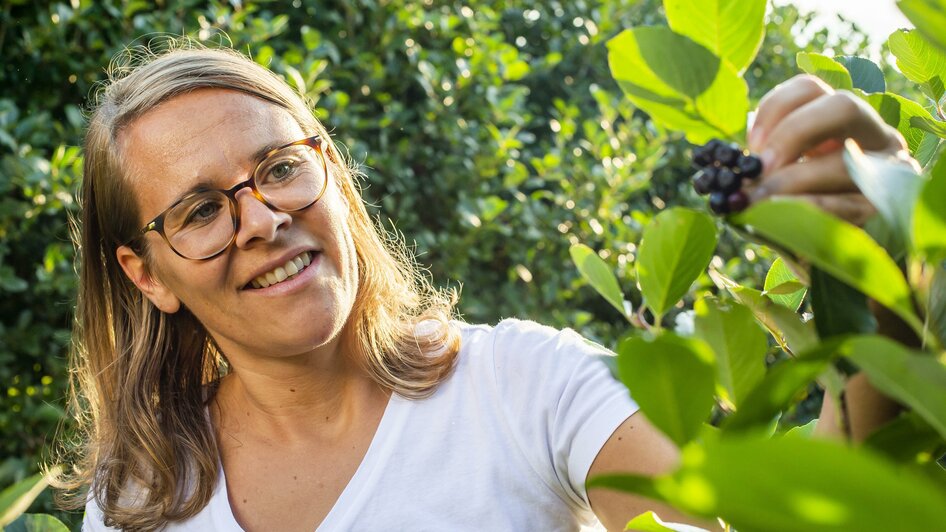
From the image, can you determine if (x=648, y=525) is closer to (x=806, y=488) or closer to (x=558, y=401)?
(x=806, y=488)

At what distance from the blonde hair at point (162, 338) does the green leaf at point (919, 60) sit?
1172mm

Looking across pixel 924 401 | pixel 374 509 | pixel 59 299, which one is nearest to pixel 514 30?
pixel 59 299

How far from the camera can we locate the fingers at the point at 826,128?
1.99ft

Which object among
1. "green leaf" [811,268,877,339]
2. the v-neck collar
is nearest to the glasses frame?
the v-neck collar

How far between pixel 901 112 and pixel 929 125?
0.03 metres

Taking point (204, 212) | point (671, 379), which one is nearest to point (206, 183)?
point (204, 212)

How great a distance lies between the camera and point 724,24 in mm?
602

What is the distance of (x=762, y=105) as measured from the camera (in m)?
0.65

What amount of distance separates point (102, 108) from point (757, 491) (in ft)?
6.67

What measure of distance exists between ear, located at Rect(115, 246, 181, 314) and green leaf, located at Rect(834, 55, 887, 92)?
1.53 m

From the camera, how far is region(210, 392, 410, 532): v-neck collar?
1.78 metres

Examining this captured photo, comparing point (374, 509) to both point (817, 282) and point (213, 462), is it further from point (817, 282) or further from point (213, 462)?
point (817, 282)

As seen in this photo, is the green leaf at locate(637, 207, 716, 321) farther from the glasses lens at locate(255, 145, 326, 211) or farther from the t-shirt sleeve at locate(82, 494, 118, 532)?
the t-shirt sleeve at locate(82, 494, 118, 532)

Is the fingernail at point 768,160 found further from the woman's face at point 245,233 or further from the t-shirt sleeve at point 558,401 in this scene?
the woman's face at point 245,233
